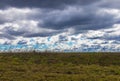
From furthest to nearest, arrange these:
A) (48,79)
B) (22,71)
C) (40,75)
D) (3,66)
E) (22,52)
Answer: (22,52)
(3,66)
(22,71)
(40,75)
(48,79)

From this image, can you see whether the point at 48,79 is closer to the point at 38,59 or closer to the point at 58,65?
the point at 58,65

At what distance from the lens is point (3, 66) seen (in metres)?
49.4

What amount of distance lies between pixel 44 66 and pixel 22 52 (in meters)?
15.3

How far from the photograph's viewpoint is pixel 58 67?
161 ft

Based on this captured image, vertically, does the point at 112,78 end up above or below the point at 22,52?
below

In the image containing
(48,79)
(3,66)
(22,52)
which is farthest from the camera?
(22,52)

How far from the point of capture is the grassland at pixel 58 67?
40434 mm

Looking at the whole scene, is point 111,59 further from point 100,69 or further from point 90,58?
point 100,69

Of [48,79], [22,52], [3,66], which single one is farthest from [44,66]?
[22,52]

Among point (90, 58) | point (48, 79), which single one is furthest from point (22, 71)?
point (90, 58)

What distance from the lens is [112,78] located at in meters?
40.3

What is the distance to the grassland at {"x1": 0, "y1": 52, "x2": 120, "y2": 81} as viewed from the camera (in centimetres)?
4043

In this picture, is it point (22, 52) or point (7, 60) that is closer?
point (7, 60)

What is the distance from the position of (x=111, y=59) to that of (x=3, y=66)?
65.6 ft
